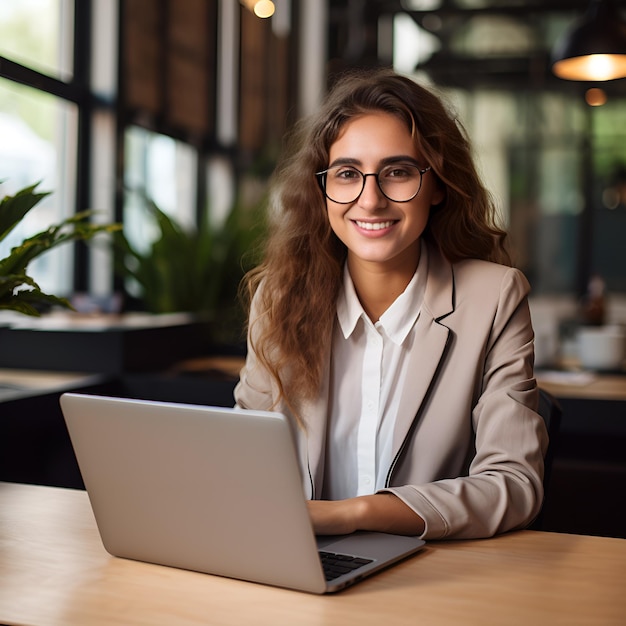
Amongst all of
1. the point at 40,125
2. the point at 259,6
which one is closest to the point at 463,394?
the point at 259,6

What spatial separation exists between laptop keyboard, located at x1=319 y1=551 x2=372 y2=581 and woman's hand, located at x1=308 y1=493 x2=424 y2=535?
70 mm

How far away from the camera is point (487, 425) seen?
1.53 meters

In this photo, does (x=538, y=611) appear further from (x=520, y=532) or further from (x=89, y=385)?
(x=89, y=385)

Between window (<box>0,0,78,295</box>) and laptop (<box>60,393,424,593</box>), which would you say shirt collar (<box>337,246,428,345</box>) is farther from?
A: window (<box>0,0,78,295</box>)

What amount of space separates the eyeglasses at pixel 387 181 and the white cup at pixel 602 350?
185 centimetres

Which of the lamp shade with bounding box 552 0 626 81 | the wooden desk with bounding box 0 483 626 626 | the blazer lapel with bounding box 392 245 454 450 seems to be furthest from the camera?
the lamp shade with bounding box 552 0 626 81

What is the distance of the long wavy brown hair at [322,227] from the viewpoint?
1745 millimetres

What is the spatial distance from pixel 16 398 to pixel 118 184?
282 centimetres

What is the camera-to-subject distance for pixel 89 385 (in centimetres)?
293

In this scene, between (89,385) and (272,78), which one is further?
(272,78)

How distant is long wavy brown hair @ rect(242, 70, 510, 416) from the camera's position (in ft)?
5.73

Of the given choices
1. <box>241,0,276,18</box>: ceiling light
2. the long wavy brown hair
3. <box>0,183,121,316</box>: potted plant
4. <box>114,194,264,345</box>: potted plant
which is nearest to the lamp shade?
<box>241,0,276,18</box>: ceiling light

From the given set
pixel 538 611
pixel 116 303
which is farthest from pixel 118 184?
pixel 538 611

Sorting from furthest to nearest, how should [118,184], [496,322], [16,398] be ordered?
[118,184] < [16,398] < [496,322]
